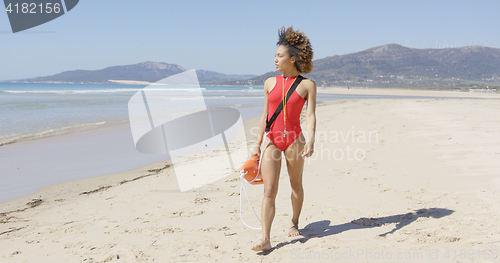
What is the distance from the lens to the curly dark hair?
2.75 metres

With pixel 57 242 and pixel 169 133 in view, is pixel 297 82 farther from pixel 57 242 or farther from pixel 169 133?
pixel 169 133

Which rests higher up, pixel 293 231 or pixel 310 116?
pixel 310 116

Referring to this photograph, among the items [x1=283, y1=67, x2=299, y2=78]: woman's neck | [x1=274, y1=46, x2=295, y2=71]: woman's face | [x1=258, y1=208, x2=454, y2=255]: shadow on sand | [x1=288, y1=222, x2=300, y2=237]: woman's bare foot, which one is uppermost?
[x1=274, y1=46, x2=295, y2=71]: woman's face

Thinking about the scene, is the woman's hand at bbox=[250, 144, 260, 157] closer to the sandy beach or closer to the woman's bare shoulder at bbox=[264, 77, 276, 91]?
the woman's bare shoulder at bbox=[264, 77, 276, 91]

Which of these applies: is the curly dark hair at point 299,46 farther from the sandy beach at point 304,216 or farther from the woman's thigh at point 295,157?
the sandy beach at point 304,216

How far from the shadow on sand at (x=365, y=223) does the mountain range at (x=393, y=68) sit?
4201 inches

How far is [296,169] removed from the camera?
9.43ft

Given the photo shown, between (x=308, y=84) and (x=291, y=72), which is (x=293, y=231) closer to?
(x=308, y=84)

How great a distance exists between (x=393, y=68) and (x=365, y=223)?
153445mm

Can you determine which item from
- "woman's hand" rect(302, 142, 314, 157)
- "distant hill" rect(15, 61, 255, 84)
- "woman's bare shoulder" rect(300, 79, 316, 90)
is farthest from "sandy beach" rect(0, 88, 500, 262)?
"distant hill" rect(15, 61, 255, 84)

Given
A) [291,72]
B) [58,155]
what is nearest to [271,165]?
[291,72]

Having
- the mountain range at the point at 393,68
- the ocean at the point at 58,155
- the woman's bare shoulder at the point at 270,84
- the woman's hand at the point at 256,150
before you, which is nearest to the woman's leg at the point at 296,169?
the woman's hand at the point at 256,150

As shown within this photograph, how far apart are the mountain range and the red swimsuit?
107214 millimetres

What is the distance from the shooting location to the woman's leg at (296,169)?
2.79 m
